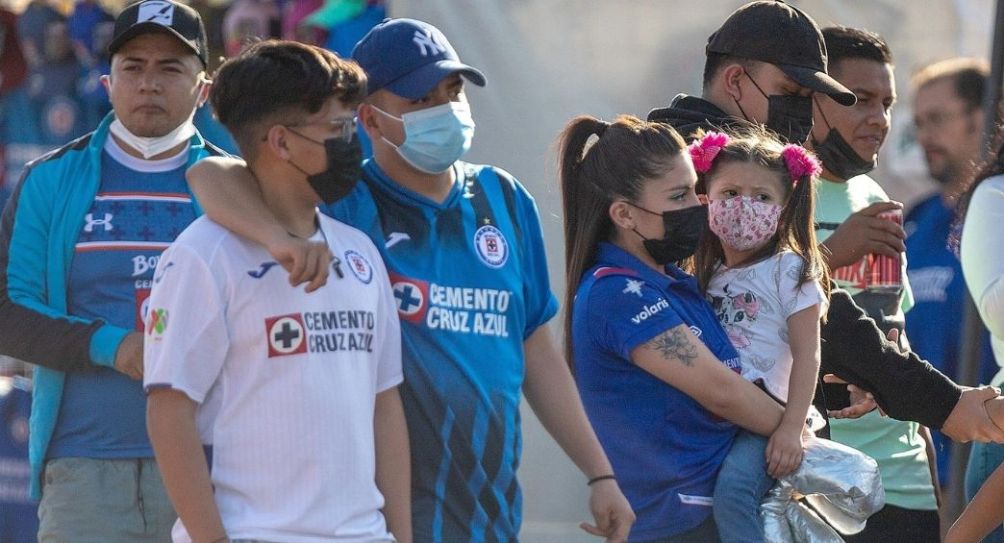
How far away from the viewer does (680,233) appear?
333 centimetres

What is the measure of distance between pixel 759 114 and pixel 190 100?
141 centimetres

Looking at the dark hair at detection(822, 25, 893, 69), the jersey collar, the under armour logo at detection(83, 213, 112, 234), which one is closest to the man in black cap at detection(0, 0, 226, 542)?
the under armour logo at detection(83, 213, 112, 234)

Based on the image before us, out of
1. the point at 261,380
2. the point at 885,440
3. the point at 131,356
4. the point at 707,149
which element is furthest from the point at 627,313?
the point at 885,440

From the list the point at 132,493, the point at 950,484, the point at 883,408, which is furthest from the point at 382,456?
the point at 950,484

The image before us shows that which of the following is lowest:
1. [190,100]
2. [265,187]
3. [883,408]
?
[883,408]

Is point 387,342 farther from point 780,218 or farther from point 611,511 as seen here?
point 780,218

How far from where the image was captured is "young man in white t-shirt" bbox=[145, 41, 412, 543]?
8.73 ft

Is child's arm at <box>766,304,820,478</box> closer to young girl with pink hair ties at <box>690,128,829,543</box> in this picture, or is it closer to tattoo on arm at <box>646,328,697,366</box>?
young girl with pink hair ties at <box>690,128,829,543</box>

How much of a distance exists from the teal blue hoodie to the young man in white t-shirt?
3.20ft

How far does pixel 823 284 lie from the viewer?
3527mm

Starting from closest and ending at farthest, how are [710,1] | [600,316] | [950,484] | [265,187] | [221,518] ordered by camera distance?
[221,518]
[265,187]
[600,316]
[950,484]
[710,1]

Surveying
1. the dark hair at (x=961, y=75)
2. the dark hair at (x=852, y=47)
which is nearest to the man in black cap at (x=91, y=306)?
the dark hair at (x=852, y=47)

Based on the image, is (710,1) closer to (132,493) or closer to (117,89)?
(117,89)

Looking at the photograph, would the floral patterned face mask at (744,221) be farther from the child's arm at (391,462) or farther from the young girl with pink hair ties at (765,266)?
the child's arm at (391,462)
